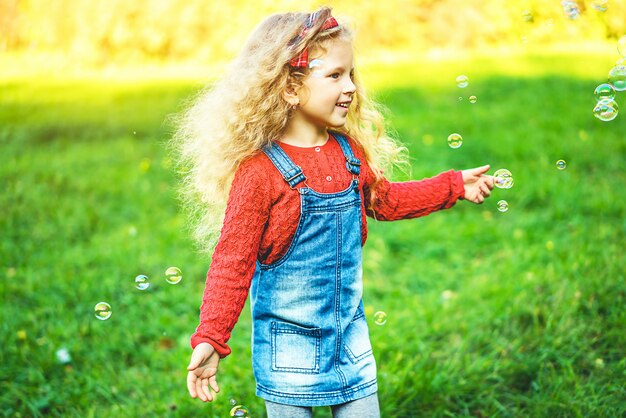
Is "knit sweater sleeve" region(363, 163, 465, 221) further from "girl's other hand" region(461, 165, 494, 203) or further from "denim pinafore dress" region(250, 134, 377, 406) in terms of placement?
"denim pinafore dress" region(250, 134, 377, 406)

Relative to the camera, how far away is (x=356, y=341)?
2.11 metres

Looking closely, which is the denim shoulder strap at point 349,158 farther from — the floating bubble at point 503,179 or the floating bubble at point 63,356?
the floating bubble at point 63,356

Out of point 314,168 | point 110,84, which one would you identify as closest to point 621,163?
point 314,168

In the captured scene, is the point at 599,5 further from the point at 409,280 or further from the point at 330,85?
the point at 409,280

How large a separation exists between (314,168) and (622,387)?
5.22ft

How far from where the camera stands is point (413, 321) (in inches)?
134

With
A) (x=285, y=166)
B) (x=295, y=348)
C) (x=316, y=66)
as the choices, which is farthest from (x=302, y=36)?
(x=295, y=348)

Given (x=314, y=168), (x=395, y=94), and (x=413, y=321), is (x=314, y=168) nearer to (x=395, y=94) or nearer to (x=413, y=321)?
(x=413, y=321)

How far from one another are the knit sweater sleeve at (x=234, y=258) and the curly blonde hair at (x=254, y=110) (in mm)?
117

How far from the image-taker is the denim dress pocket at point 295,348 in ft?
6.55

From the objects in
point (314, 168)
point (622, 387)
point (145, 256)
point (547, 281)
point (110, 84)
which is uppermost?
point (110, 84)

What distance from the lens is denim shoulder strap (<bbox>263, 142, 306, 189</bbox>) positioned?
195 centimetres

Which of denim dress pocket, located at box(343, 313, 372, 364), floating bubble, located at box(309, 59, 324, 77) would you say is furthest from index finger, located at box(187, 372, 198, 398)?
floating bubble, located at box(309, 59, 324, 77)

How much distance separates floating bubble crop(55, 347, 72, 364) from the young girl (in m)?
1.51
